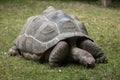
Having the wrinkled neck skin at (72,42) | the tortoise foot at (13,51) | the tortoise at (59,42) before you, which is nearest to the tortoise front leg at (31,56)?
the tortoise at (59,42)

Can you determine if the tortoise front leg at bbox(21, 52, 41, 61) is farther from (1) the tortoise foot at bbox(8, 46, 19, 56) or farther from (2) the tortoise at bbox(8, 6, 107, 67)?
(1) the tortoise foot at bbox(8, 46, 19, 56)

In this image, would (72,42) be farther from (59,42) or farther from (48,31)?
(48,31)

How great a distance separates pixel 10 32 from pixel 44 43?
9.94 ft

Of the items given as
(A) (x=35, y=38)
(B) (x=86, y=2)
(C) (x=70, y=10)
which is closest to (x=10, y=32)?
(A) (x=35, y=38)

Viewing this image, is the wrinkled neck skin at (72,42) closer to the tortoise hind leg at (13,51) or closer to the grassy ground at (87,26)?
the grassy ground at (87,26)

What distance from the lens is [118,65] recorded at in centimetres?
566

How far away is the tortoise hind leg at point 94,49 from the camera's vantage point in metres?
5.66

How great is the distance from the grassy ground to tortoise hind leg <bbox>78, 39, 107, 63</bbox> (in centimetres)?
17

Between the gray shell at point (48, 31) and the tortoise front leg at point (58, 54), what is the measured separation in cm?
10

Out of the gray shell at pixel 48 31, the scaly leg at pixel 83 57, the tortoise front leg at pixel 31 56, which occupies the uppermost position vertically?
the gray shell at pixel 48 31

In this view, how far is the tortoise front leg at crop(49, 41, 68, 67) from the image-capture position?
17.6 feet

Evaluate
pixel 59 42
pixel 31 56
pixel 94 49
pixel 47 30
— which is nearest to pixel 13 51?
pixel 31 56

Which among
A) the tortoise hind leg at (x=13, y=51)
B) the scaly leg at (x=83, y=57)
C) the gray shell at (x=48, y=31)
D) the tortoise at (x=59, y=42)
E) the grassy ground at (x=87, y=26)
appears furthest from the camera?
the tortoise hind leg at (x=13, y=51)

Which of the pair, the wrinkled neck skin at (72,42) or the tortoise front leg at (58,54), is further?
the wrinkled neck skin at (72,42)
